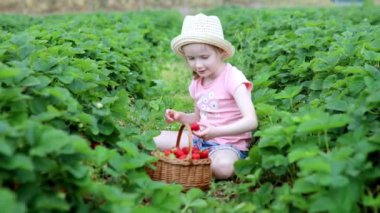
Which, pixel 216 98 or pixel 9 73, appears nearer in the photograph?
pixel 9 73

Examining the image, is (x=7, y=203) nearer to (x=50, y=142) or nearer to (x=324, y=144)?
(x=50, y=142)

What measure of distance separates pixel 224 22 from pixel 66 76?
8.57 metres

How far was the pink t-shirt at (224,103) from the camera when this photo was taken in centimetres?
392

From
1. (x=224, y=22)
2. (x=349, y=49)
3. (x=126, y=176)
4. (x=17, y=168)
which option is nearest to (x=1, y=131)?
(x=17, y=168)

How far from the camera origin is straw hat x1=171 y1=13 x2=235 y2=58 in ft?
12.6

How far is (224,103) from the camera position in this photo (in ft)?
13.1

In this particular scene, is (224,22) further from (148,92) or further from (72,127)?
(72,127)

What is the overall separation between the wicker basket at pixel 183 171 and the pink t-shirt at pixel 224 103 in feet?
1.70

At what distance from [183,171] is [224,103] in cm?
76

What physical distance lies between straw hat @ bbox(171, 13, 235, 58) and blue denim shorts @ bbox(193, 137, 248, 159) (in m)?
0.66

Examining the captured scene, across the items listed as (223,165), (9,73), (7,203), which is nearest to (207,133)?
(223,165)

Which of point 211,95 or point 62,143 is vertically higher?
point 62,143

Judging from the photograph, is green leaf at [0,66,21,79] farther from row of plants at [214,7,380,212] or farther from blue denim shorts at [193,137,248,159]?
blue denim shorts at [193,137,248,159]

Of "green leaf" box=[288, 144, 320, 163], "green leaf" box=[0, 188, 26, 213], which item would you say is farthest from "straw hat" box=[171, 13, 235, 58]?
"green leaf" box=[0, 188, 26, 213]
